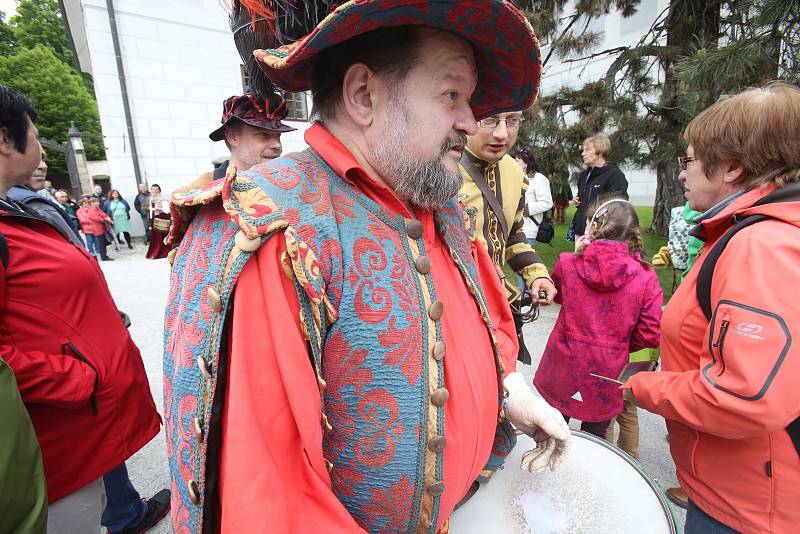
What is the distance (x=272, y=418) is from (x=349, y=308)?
26 cm

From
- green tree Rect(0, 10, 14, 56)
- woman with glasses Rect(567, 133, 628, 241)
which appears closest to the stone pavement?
woman with glasses Rect(567, 133, 628, 241)

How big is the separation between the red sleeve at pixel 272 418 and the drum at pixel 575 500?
1.95ft

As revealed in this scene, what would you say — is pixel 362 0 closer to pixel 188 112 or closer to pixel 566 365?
pixel 566 365

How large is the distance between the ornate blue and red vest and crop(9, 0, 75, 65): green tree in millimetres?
39620

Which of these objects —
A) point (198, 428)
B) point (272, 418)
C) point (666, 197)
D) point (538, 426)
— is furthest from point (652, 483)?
point (666, 197)

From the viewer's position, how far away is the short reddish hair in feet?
4.20

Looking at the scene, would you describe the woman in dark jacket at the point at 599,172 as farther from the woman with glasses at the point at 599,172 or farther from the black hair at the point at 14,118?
the black hair at the point at 14,118

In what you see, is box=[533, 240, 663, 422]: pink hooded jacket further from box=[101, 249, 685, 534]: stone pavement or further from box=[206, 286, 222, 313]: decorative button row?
box=[206, 286, 222, 313]: decorative button row

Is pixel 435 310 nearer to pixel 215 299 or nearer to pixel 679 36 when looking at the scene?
pixel 215 299

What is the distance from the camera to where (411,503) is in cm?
98

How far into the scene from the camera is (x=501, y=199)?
7.90 ft

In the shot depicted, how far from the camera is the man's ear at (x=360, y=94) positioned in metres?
1.02

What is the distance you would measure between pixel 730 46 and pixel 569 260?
110 inches

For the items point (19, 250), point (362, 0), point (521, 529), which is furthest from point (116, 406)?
point (362, 0)
